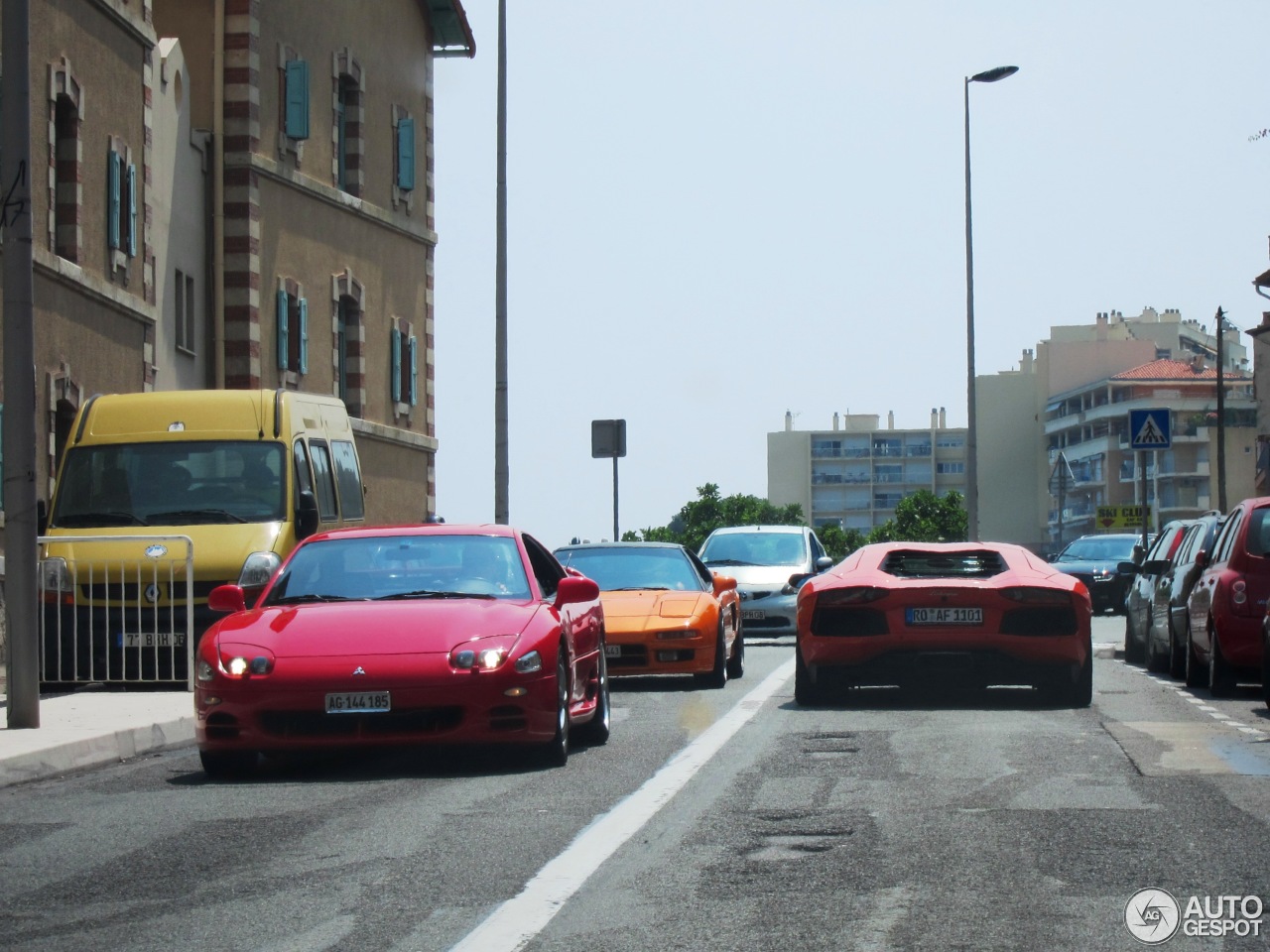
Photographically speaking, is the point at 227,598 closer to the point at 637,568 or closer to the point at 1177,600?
the point at 637,568

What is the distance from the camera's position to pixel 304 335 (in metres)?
37.6

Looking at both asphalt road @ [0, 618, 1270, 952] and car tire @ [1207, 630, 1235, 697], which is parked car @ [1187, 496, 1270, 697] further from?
asphalt road @ [0, 618, 1270, 952]

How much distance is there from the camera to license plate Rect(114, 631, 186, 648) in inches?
690

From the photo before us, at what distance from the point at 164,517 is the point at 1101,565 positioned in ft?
82.6

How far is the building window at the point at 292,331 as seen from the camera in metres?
36.2

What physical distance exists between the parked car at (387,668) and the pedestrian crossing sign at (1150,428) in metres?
19.8

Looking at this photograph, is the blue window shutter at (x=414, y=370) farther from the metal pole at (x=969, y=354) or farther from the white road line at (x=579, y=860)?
the white road line at (x=579, y=860)

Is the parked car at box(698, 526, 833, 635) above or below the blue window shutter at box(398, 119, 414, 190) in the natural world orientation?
below

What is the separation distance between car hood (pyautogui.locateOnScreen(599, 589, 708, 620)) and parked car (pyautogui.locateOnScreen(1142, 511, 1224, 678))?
431 centimetres

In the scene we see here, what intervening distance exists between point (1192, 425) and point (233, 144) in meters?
124

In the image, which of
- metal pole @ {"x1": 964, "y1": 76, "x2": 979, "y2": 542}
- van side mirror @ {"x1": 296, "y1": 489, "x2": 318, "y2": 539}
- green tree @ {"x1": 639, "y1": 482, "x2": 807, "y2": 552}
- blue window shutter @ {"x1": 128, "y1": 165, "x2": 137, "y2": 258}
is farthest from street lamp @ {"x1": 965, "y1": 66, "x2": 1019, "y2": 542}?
green tree @ {"x1": 639, "y1": 482, "x2": 807, "y2": 552}

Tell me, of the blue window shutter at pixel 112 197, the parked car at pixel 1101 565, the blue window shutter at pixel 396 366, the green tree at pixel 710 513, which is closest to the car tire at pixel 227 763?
the blue window shutter at pixel 112 197

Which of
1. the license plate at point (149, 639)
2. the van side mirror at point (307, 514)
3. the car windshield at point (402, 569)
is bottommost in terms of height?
the license plate at point (149, 639)

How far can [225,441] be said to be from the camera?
18.9m
